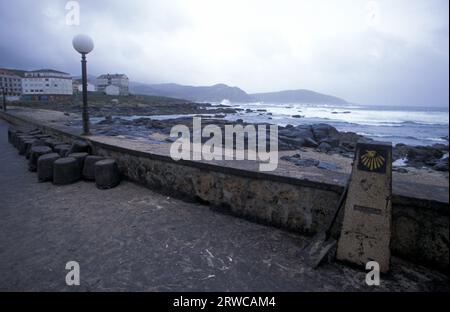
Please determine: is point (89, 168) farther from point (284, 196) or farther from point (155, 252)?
point (284, 196)

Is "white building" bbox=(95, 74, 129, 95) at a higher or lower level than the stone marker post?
higher

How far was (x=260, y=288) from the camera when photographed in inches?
87.8

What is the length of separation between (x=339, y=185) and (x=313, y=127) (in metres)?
20.0

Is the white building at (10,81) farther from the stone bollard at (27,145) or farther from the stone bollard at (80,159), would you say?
the stone bollard at (80,159)

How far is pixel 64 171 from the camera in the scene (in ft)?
15.9

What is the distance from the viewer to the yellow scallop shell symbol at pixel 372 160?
240cm

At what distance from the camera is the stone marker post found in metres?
2.36

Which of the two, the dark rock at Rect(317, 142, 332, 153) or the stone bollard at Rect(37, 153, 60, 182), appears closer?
the stone bollard at Rect(37, 153, 60, 182)

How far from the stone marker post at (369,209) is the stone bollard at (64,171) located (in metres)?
4.65

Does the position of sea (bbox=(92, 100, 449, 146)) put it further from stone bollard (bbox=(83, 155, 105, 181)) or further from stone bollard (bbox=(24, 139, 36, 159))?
stone bollard (bbox=(24, 139, 36, 159))

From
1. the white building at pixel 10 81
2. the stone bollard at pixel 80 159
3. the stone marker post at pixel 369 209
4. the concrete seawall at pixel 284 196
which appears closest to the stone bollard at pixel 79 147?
the stone bollard at pixel 80 159

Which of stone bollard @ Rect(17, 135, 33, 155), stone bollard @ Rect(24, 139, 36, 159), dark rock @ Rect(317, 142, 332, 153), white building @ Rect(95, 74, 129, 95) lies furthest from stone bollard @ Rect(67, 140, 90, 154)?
white building @ Rect(95, 74, 129, 95)

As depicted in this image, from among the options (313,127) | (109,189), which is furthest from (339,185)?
(313,127)

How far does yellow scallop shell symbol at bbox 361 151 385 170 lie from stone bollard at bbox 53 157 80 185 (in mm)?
4818
